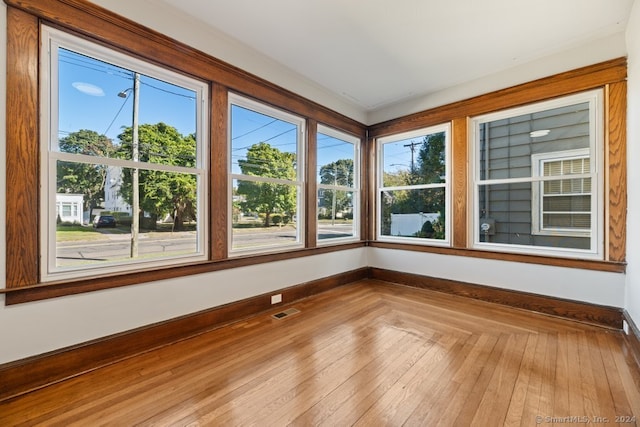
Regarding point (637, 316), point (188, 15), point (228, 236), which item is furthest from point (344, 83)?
point (637, 316)

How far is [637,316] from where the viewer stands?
2209 mm

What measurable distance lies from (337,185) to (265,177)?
56.4 inches

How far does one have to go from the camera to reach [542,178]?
127 inches

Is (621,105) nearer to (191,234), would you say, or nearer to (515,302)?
(515,302)

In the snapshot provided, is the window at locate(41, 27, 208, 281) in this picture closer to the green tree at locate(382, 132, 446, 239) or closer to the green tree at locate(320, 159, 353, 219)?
the green tree at locate(320, 159, 353, 219)

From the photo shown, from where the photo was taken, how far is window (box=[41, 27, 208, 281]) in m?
1.95

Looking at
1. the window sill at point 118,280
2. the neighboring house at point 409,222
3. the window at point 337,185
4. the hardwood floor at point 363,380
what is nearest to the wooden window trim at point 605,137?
the neighboring house at point 409,222

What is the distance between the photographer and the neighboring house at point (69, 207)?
1978 millimetres

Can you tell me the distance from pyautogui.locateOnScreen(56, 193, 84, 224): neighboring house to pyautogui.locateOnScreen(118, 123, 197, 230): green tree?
293 mm

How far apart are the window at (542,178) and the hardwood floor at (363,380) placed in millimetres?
1022

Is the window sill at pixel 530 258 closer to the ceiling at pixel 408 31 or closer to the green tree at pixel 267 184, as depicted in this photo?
the green tree at pixel 267 184

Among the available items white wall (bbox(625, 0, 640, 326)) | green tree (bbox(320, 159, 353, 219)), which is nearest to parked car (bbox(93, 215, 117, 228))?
green tree (bbox(320, 159, 353, 219))

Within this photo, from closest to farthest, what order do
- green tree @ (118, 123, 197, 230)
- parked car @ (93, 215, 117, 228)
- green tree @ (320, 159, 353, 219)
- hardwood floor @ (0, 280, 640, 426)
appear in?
hardwood floor @ (0, 280, 640, 426), parked car @ (93, 215, 117, 228), green tree @ (118, 123, 197, 230), green tree @ (320, 159, 353, 219)

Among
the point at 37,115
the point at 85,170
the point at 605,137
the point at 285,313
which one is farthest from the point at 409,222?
the point at 37,115
